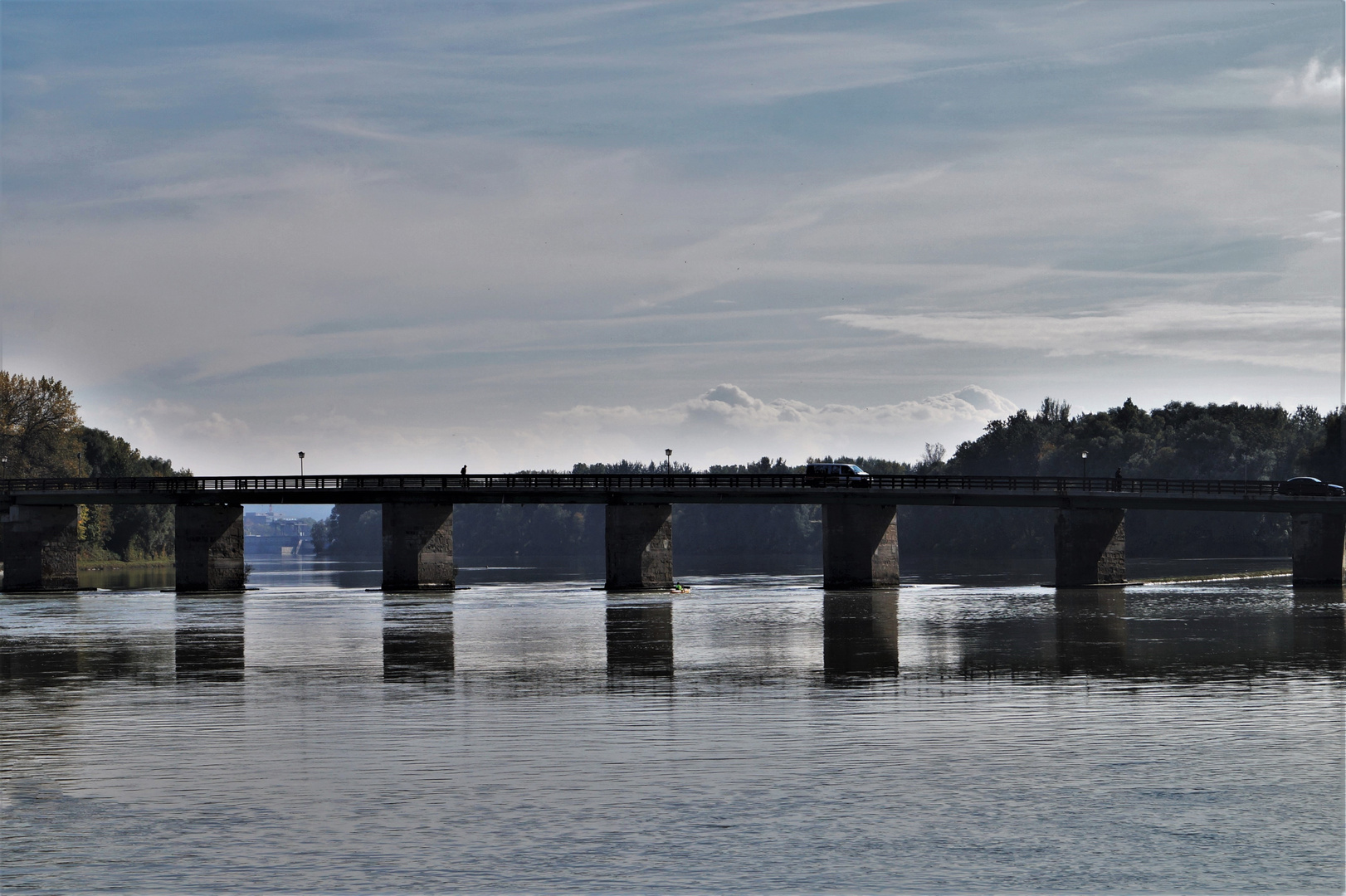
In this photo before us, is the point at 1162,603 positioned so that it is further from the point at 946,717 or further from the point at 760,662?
the point at 946,717

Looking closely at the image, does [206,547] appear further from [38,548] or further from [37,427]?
[37,427]

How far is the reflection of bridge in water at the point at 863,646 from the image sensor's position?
31.8 meters

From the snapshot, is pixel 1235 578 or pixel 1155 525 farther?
pixel 1155 525

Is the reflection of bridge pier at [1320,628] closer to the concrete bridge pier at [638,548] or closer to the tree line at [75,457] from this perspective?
the concrete bridge pier at [638,548]

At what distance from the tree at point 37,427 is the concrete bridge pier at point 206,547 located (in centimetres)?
6658

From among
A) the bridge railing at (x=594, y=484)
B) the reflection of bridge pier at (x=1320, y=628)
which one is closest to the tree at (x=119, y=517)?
the bridge railing at (x=594, y=484)

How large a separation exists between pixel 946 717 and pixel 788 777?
6.16 metres

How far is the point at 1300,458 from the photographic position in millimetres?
133500

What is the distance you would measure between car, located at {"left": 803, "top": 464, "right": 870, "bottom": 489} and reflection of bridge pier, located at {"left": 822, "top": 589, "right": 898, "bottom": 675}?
13013 mm

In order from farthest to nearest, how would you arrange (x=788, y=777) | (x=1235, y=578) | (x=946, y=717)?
(x=1235, y=578) < (x=946, y=717) < (x=788, y=777)

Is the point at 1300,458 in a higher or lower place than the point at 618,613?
higher

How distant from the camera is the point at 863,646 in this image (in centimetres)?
3884

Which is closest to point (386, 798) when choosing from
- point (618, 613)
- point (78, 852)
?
point (78, 852)

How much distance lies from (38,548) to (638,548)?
1569 inches
